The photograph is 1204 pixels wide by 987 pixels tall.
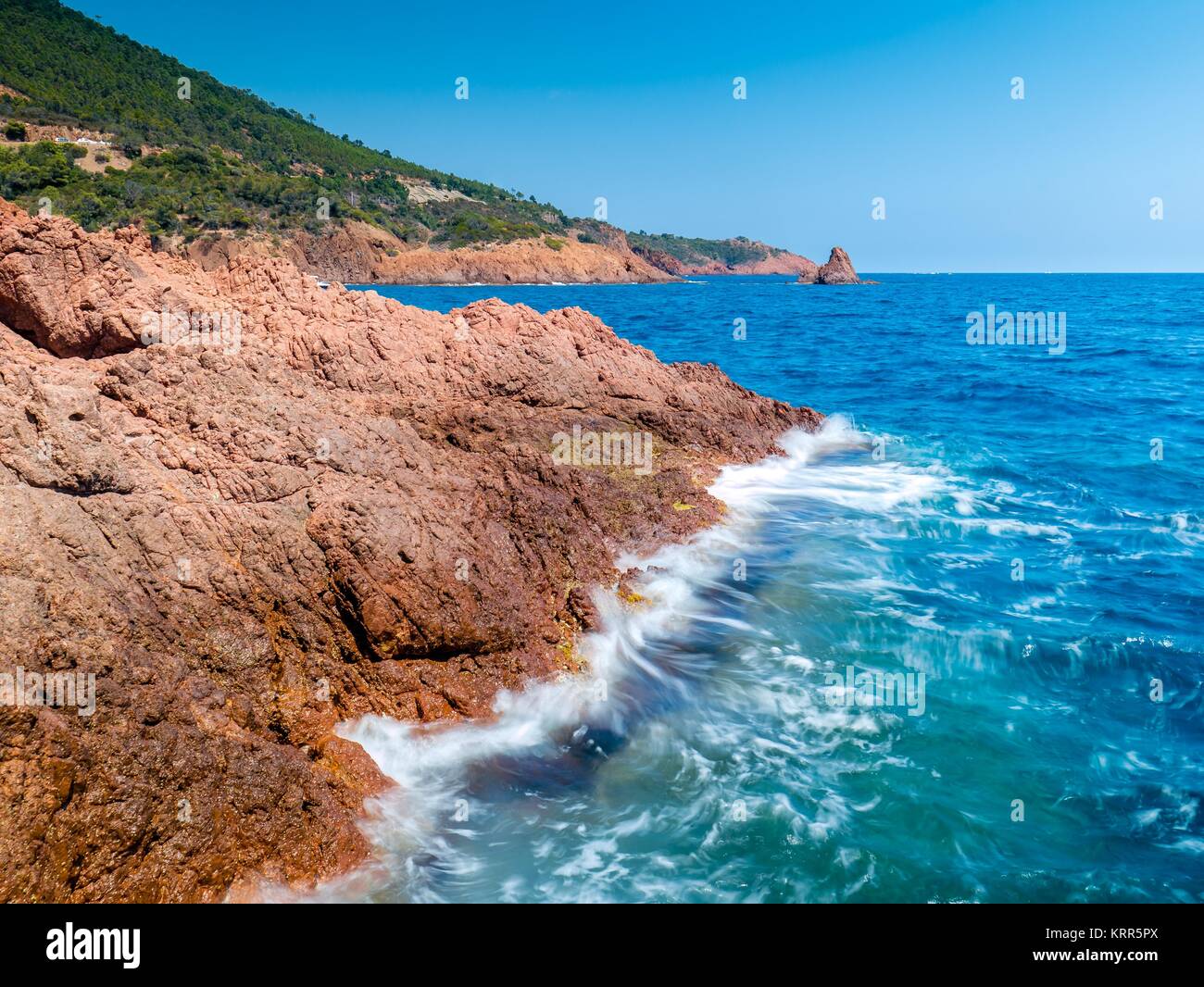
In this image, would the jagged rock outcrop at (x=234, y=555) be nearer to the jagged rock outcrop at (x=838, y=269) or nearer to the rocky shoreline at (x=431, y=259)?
the rocky shoreline at (x=431, y=259)

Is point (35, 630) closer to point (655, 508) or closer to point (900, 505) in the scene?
point (655, 508)

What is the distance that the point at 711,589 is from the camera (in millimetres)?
12297

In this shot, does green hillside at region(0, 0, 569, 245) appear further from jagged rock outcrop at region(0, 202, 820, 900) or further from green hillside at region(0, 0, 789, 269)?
jagged rock outcrop at region(0, 202, 820, 900)

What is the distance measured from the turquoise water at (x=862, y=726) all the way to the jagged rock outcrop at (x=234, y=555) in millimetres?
812

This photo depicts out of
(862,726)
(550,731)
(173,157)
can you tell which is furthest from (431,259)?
(862,726)

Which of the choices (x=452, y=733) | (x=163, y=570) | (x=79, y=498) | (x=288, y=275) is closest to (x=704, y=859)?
(x=452, y=733)

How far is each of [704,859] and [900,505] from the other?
12176 millimetres

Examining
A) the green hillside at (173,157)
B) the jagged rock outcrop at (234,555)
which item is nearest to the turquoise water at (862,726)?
the jagged rock outcrop at (234,555)

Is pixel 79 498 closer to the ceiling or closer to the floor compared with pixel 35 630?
closer to the ceiling

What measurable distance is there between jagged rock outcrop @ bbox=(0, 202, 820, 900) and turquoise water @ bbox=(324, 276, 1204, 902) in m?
0.81

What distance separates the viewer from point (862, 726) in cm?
905

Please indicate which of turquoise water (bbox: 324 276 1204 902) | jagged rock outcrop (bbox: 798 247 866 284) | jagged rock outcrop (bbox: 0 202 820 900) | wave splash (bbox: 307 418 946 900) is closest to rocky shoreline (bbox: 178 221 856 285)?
jagged rock outcrop (bbox: 798 247 866 284)

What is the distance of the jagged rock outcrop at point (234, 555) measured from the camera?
18.5 feet

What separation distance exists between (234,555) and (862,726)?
751cm
